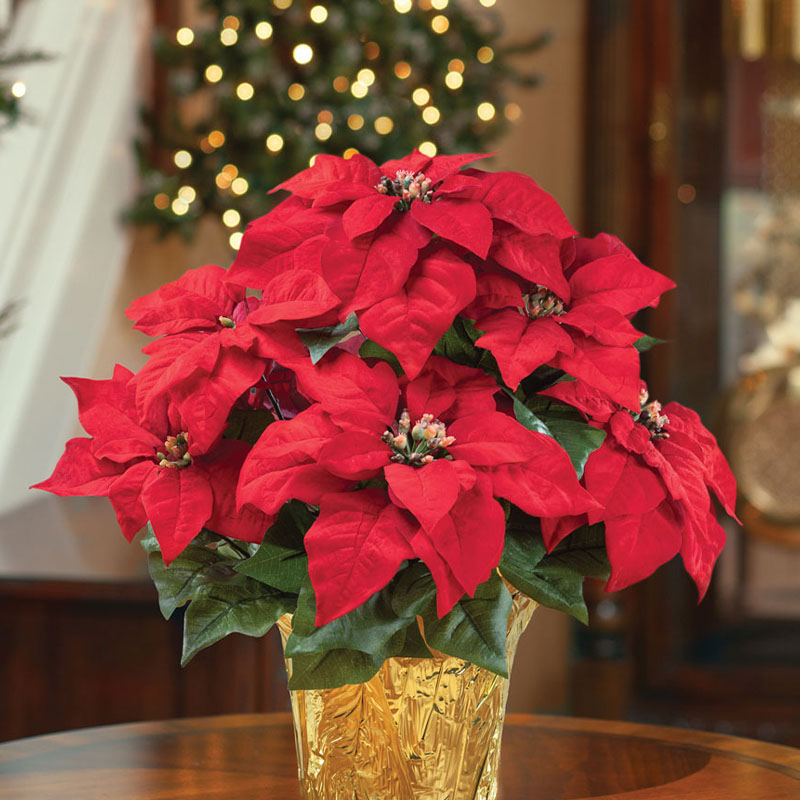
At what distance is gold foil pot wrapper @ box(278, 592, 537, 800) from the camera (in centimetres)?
64

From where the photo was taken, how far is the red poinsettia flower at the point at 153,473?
1.96 feet

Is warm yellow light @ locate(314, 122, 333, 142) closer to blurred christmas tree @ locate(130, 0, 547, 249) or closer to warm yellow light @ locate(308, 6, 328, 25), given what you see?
blurred christmas tree @ locate(130, 0, 547, 249)

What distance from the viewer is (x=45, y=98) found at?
1.81 meters

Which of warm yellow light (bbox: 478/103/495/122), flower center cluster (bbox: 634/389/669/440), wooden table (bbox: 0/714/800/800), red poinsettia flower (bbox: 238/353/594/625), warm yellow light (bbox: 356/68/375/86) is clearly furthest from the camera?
warm yellow light (bbox: 478/103/495/122)

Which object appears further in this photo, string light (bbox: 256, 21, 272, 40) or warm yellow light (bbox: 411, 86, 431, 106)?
warm yellow light (bbox: 411, 86, 431, 106)

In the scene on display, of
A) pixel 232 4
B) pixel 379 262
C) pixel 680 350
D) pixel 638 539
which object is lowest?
pixel 638 539

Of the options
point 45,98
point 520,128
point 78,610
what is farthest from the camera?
point 520,128

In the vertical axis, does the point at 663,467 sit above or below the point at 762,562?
below

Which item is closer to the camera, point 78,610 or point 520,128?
point 78,610

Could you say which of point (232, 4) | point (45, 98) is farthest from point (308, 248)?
point (232, 4)

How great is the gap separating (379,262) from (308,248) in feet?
0.15

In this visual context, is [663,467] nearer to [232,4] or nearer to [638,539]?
[638,539]

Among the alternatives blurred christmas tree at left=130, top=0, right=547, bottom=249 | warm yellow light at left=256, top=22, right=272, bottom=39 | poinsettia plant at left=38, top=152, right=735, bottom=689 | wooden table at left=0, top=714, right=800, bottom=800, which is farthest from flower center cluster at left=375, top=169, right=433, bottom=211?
warm yellow light at left=256, top=22, right=272, bottom=39

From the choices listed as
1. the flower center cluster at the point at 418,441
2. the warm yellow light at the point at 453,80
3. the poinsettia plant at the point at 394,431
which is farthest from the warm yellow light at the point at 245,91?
the flower center cluster at the point at 418,441
